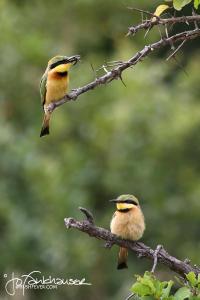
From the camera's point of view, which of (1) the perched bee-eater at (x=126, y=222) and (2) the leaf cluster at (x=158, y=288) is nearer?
(2) the leaf cluster at (x=158, y=288)

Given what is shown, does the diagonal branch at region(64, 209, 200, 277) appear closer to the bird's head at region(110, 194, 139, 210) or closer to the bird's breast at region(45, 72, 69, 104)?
the bird's breast at region(45, 72, 69, 104)

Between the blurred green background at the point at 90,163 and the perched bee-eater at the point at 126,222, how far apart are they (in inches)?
167

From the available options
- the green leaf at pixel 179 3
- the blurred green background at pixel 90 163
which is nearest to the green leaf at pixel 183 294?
the green leaf at pixel 179 3

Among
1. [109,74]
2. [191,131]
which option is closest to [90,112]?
[191,131]

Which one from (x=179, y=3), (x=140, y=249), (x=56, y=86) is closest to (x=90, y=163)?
(x=56, y=86)

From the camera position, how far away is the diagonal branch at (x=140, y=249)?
3.40 metres

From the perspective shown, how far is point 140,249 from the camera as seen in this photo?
3.82 meters

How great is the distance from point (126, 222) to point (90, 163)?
21.0ft

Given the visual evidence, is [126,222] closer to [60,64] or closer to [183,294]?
[60,64]

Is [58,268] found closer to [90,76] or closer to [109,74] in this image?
[90,76]

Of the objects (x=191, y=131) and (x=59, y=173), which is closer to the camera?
(x=59, y=173)

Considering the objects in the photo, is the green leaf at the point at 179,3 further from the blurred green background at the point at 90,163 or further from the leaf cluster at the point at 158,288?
the blurred green background at the point at 90,163

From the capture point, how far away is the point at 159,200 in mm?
11258

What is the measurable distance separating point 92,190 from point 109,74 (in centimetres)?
830
